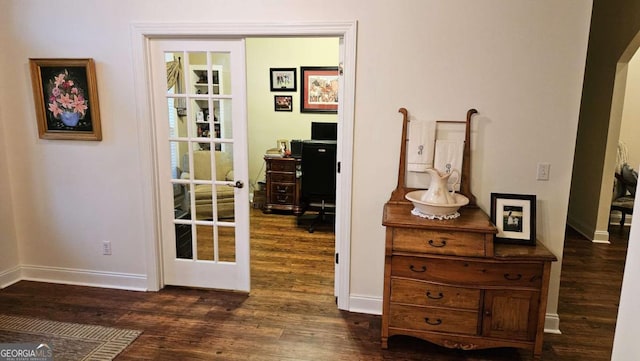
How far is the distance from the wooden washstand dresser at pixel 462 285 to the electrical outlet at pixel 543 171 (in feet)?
1.60

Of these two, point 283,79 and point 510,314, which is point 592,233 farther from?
point 283,79

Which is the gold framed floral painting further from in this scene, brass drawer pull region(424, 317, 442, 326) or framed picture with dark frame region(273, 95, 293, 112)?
framed picture with dark frame region(273, 95, 293, 112)

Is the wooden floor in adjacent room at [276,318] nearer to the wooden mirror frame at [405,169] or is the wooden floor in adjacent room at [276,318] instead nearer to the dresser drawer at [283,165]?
the wooden mirror frame at [405,169]

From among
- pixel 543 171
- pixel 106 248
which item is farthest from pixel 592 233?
pixel 106 248

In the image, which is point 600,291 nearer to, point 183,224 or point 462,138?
point 462,138

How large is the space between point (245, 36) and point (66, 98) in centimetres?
146

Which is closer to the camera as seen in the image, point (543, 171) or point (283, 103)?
point (543, 171)

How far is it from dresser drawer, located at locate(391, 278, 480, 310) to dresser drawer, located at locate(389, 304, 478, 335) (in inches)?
1.4

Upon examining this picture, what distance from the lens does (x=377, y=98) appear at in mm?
2635

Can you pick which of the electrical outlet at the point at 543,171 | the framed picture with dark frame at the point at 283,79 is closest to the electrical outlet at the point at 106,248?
the electrical outlet at the point at 543,171

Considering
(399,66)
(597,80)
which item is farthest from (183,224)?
(597,80)

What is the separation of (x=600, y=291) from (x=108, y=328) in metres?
3.80

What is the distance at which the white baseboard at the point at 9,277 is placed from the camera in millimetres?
3188

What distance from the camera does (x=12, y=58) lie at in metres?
3.00
